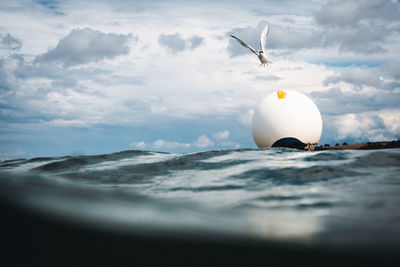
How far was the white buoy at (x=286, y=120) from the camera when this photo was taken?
54.8 feet

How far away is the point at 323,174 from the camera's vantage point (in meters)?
7.62

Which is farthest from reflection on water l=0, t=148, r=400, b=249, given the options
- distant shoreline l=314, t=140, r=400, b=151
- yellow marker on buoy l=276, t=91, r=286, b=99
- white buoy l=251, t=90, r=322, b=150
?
yellow marker on buoy l=276, t=91, r=286, b=99

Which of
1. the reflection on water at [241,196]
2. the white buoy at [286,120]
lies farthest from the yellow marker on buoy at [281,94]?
the reflection on water at [241,196]

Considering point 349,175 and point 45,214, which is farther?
A: point 349,175

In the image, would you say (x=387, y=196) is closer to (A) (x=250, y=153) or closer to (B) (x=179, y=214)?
(B) (x=179, y=214)

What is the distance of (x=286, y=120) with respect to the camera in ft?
54.7

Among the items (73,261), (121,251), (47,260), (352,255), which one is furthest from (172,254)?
(352,255)

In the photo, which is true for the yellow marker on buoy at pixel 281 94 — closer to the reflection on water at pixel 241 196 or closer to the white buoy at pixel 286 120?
the white buoy at pixel 286 120

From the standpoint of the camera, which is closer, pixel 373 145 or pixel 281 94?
pixel 373 145

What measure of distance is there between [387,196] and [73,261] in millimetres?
5047

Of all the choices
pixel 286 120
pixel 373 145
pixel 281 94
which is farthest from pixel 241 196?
pixel 281 94

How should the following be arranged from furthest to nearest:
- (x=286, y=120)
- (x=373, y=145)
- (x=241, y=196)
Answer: (x=286, y=120) → (x=373, y=145) → (x=241, y=196)

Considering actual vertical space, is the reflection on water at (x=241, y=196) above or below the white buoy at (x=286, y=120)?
below

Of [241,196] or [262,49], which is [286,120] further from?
[241,196]
